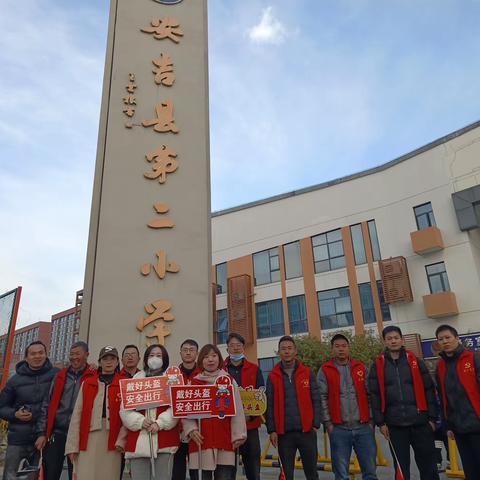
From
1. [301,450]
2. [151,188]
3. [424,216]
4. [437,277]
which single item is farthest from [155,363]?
[424,216]

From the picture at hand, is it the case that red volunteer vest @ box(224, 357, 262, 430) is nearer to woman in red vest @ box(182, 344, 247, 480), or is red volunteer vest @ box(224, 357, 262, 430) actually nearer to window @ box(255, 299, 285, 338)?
woman in red vest @ box(182, 344, 247, 480)

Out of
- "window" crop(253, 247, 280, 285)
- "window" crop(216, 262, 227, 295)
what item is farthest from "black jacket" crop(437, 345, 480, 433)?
"window" crop(216, 262, 227, 295)

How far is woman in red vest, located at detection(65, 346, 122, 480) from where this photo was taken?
3.35 m

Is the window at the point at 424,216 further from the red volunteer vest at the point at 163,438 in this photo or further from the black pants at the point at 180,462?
the red volunteer vest at the point at 163,438

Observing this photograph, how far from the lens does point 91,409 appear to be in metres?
3.47

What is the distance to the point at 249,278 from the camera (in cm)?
2178

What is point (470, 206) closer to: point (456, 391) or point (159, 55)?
point (159, 55)

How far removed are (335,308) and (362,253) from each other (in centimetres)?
275

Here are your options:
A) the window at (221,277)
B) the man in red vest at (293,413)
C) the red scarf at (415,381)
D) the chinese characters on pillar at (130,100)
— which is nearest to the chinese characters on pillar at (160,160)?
the chinese characters on pillar at (130,100)

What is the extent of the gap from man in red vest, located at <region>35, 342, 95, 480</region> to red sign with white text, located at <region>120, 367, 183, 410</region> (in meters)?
0.69

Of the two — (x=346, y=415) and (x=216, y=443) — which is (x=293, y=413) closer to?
(x=346, y=415)

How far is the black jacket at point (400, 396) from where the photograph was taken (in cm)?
360

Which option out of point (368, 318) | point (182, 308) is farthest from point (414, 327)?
point (182, 308)

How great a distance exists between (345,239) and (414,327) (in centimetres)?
487
